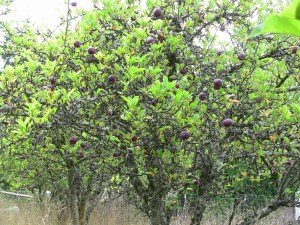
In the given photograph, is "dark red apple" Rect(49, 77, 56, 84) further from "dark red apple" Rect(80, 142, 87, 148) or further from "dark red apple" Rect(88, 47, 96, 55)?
"dark red apple" Rect(80, 142, 87, 148)

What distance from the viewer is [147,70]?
91.0 inches

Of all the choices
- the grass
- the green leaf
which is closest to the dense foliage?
the green leaf

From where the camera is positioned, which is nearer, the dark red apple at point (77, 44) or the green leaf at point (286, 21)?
the green leaf at point (286, 21)

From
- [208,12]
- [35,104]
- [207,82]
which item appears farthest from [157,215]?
[208,12]

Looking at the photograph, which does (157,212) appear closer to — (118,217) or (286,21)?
(286,21)

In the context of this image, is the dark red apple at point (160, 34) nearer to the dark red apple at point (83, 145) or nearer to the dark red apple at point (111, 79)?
the dark red apple at point (111, 79)

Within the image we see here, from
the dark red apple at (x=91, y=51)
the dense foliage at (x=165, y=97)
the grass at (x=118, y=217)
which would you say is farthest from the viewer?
the grass at (x=118, y=217)

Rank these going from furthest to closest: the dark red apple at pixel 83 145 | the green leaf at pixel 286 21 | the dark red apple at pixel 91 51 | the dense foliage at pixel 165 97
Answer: the dark red apple at pixel 83 145 < the dark red apple at pixel 91 51 < the dense foliage at pixel 165 97 < the green leaf at pixel 286 21

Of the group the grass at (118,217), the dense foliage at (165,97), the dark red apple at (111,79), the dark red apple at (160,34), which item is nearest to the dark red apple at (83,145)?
the dense foliage at (165,97)

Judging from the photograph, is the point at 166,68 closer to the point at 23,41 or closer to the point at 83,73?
the point at 83,73

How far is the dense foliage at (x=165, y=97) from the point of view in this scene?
2.37 meters

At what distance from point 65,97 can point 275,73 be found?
162 centimetres

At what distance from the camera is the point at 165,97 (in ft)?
7.59

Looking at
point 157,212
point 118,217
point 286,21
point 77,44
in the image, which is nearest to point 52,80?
point 77,44
